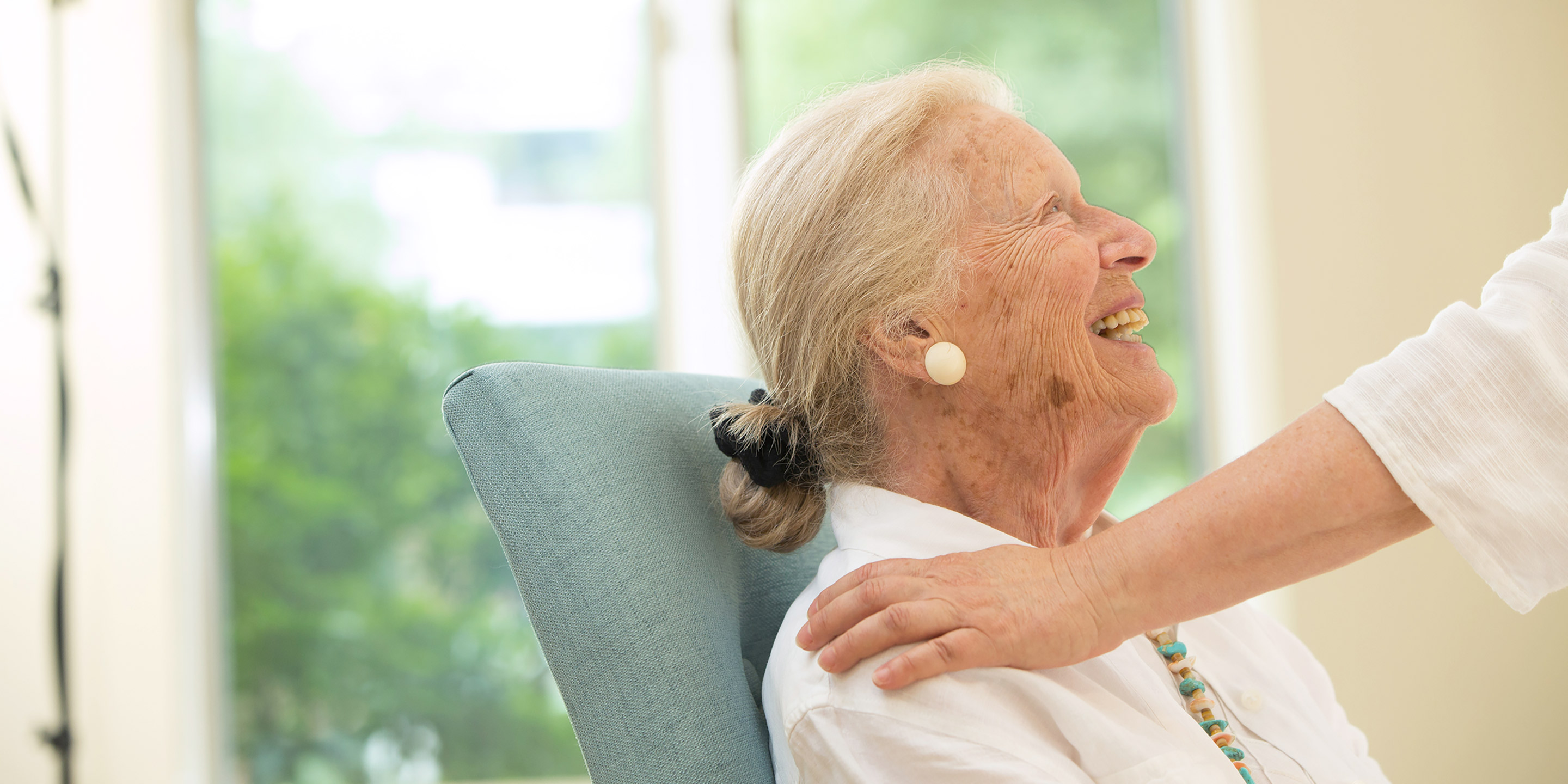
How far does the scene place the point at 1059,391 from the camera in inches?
41.8

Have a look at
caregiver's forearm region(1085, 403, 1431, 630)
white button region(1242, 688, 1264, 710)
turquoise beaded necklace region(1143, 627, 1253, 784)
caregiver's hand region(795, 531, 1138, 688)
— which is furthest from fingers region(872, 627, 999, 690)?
white button region(1242, 688, 1264, 710)

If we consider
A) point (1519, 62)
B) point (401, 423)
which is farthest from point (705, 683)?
point (1519, 62)

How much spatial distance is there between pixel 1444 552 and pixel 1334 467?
2.18m

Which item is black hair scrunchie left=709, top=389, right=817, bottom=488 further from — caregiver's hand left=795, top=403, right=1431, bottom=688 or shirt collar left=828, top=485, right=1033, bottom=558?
caregiver's hand left=795, top=403, right=1431, bottom=688

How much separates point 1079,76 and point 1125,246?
2000 mm

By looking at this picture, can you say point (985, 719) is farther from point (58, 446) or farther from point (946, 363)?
point (58, 446)

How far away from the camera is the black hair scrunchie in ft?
3.44

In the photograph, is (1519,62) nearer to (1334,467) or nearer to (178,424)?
(1334,467)

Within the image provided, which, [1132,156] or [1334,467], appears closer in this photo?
[1334,467]

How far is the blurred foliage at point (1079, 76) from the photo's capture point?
284 centimetres

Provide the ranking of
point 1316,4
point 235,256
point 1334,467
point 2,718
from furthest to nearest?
point 235,256
point 1316,4
point 2,718
point 1334,467

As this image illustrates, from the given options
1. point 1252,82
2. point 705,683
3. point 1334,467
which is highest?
point 1252,82

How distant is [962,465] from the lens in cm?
110

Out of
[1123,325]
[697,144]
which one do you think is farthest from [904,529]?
[697,144]
